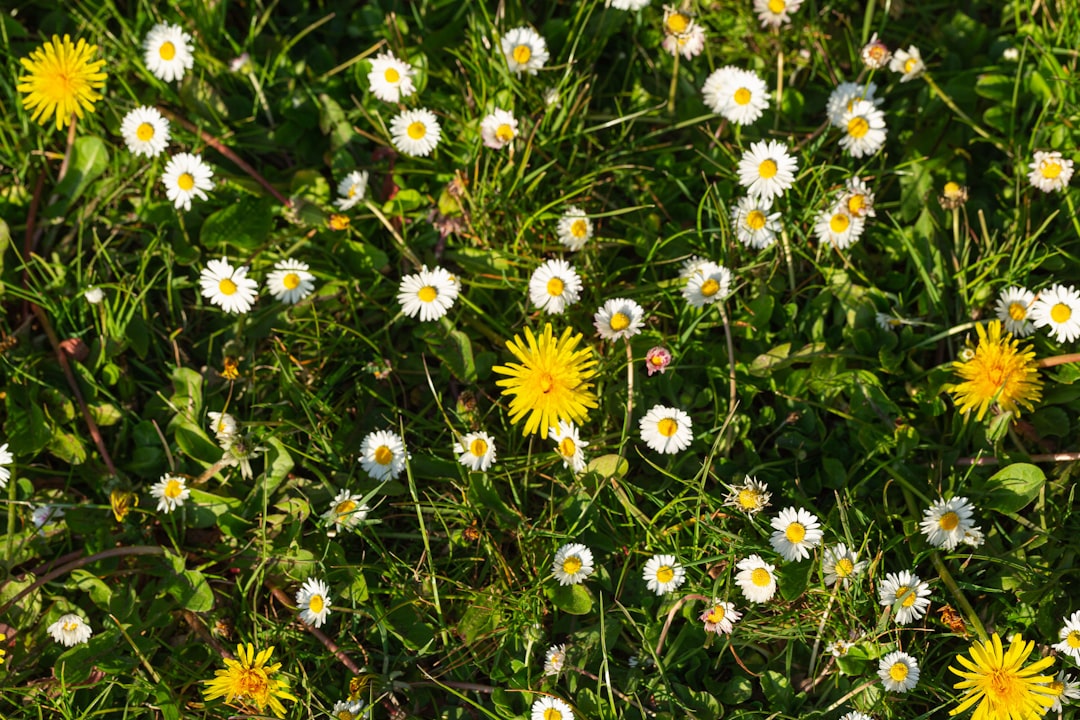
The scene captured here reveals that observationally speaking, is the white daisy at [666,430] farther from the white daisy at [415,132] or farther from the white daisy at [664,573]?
the white daisy at [415,132]

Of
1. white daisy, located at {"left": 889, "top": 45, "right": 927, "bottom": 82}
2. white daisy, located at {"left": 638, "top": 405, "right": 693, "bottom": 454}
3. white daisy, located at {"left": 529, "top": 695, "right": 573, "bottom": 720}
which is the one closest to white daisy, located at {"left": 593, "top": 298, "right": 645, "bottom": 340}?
white daisy, located at {"left": 638, "top": 405, "right": 693, "bottom": 454}

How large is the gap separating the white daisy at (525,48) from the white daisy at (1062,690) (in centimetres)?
223

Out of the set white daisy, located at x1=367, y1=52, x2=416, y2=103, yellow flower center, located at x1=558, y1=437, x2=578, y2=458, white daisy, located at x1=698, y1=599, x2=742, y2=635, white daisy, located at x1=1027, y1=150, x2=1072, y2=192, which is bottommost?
white daisy, located at x1=698, y1=599, x2=742, y2=635

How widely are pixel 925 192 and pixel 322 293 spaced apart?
190cm

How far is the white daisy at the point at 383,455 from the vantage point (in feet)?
8.35

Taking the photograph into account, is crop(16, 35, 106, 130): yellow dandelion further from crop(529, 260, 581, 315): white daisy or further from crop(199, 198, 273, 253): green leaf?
crop(529, 260, 581, 315): white daisy

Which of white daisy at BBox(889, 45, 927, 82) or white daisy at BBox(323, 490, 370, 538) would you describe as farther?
white daisy at BBox(889, 45, 927, 82)

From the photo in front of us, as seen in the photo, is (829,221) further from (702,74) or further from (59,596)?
(59,596)

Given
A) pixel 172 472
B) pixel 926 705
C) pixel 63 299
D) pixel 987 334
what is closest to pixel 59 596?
pixel 172 472

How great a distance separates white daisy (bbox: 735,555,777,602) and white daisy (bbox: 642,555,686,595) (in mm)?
156

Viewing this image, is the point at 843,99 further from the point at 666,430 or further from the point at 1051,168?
the point at 666,430

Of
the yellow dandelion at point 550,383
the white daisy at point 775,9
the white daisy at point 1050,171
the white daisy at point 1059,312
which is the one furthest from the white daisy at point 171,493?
the white daisy at point 1050,171

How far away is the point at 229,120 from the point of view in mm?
2941

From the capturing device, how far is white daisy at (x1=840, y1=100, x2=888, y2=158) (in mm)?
2779
